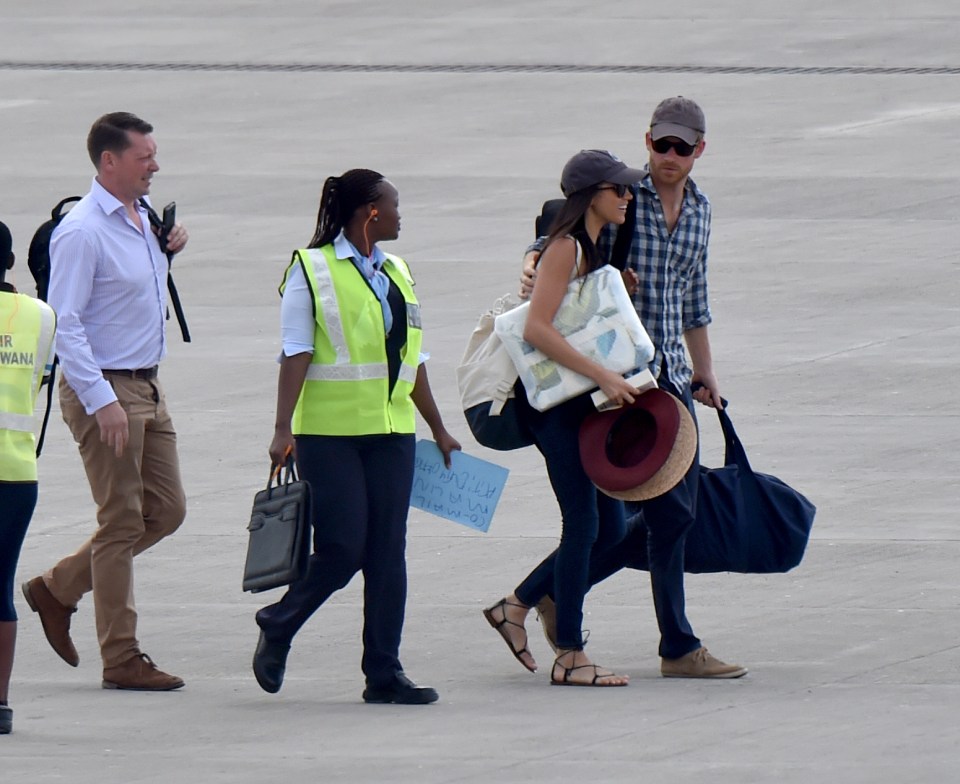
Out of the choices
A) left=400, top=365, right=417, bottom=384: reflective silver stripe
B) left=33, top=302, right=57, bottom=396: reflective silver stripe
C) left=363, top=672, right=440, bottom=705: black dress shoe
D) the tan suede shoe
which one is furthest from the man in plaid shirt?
left=33, top=302, right=57, bottom=396: reflective silver stripe

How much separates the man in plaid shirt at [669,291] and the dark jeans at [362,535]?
0.68m

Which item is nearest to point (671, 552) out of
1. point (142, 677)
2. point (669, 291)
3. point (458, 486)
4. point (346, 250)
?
point (458, 486)

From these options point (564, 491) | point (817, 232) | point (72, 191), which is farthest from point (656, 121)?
point (72, 191)

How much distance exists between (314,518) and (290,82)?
15009 millimetres

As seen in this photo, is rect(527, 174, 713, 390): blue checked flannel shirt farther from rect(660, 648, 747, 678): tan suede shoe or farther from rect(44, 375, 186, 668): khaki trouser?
rect(44, 375, 186, 668): khaki trouser

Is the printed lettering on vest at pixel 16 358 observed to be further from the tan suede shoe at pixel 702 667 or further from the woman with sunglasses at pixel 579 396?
the tan suede shoe at pixel 702 667

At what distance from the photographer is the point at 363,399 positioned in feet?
22.1

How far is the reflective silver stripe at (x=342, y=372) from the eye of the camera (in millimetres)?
6766

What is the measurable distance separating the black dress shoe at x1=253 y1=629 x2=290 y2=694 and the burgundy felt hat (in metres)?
1.11

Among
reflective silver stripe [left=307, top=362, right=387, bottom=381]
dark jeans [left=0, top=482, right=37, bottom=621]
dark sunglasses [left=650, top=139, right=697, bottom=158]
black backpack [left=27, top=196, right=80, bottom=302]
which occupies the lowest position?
dark jeans [left=0, top=482, right=37, bottom=621]

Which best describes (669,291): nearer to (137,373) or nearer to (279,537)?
(279,537)

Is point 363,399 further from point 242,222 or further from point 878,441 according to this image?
point 242,222

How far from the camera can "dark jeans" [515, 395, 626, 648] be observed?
6.94m

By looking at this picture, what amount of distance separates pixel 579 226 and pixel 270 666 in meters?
1.68
